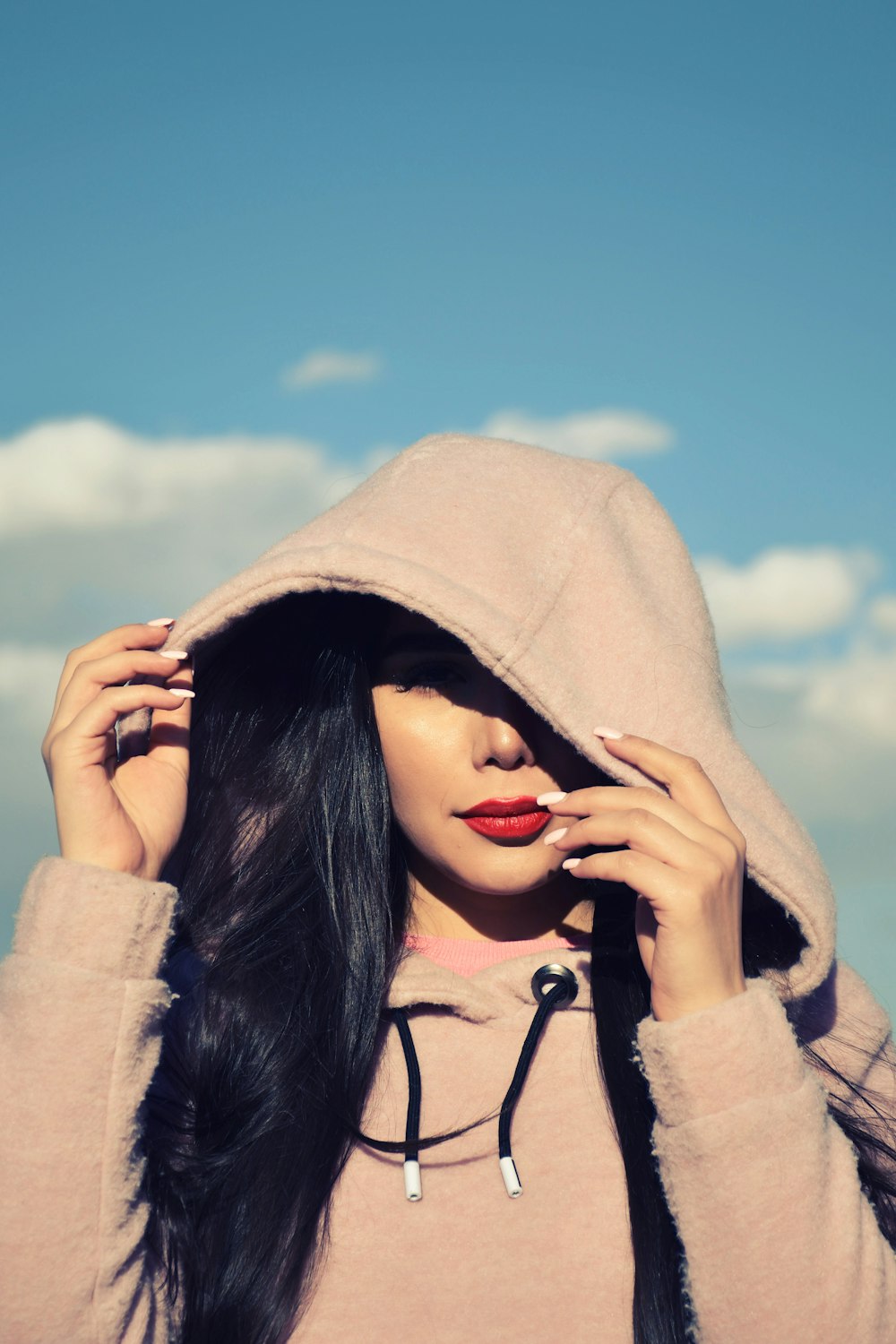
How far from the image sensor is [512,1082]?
2744mm

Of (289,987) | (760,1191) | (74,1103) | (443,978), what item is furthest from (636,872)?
(74,1103)

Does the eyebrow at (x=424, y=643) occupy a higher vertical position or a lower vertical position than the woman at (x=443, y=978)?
higher

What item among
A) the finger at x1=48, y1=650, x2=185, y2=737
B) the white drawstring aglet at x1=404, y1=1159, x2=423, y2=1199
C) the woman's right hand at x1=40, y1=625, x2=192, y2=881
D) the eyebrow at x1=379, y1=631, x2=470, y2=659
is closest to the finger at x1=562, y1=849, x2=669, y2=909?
the eyebrow at x1=379, y1=631, x2=470, y2=659

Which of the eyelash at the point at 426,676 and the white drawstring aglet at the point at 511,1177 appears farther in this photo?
the eyelash at the point at 426,676

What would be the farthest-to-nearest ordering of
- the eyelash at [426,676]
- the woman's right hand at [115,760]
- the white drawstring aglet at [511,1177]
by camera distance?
the eyelash at [426,676], the white drawstring aglet at [511,1177], the woman's right hand at [115,760]

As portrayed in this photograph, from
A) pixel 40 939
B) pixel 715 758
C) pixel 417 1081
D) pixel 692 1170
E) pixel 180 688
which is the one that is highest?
pixel 180 688

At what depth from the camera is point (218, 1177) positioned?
272 centimetres

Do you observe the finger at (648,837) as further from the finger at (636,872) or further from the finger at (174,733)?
the finger at (174,733)

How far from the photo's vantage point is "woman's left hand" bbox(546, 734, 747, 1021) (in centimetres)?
235

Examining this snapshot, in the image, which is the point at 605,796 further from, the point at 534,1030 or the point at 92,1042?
the point at 92,1042

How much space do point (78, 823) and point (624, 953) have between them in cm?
119

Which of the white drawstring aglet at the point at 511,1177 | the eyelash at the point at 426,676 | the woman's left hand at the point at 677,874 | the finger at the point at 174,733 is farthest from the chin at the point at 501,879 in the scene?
the finger at the point at 174,733

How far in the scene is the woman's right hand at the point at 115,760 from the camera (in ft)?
8.22

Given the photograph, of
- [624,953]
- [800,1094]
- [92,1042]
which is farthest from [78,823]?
[800,1094]
